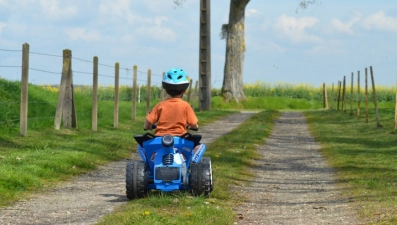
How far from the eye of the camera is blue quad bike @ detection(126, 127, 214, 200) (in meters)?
9.57

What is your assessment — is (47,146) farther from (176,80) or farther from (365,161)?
(176,80)

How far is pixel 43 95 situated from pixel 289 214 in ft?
59.1

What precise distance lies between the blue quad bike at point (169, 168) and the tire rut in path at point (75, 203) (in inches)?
15.2

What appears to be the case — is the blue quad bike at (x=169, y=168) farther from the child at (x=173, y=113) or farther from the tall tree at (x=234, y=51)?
the tall tree at (x=234, y=51)

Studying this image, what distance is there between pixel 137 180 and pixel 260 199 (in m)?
1.86

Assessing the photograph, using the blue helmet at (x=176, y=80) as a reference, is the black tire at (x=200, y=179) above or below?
below

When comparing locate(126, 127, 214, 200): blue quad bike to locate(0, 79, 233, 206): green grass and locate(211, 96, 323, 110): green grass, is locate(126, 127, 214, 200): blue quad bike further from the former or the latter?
locate(211, 96, 323, 110): green grass

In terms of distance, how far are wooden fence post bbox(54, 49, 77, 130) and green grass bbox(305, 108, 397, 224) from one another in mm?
6337

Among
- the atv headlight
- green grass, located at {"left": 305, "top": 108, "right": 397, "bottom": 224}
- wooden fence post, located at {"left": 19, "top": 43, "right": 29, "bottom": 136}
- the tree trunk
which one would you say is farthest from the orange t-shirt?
the tree trunk

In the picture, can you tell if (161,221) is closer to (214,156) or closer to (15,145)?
(214,156)

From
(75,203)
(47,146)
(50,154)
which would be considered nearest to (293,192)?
(75,203)

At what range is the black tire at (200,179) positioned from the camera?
32.2ft

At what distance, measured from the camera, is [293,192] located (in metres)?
11.7

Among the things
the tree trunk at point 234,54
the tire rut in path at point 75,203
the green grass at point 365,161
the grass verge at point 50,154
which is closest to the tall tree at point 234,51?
the tree trunk at point 234,54
